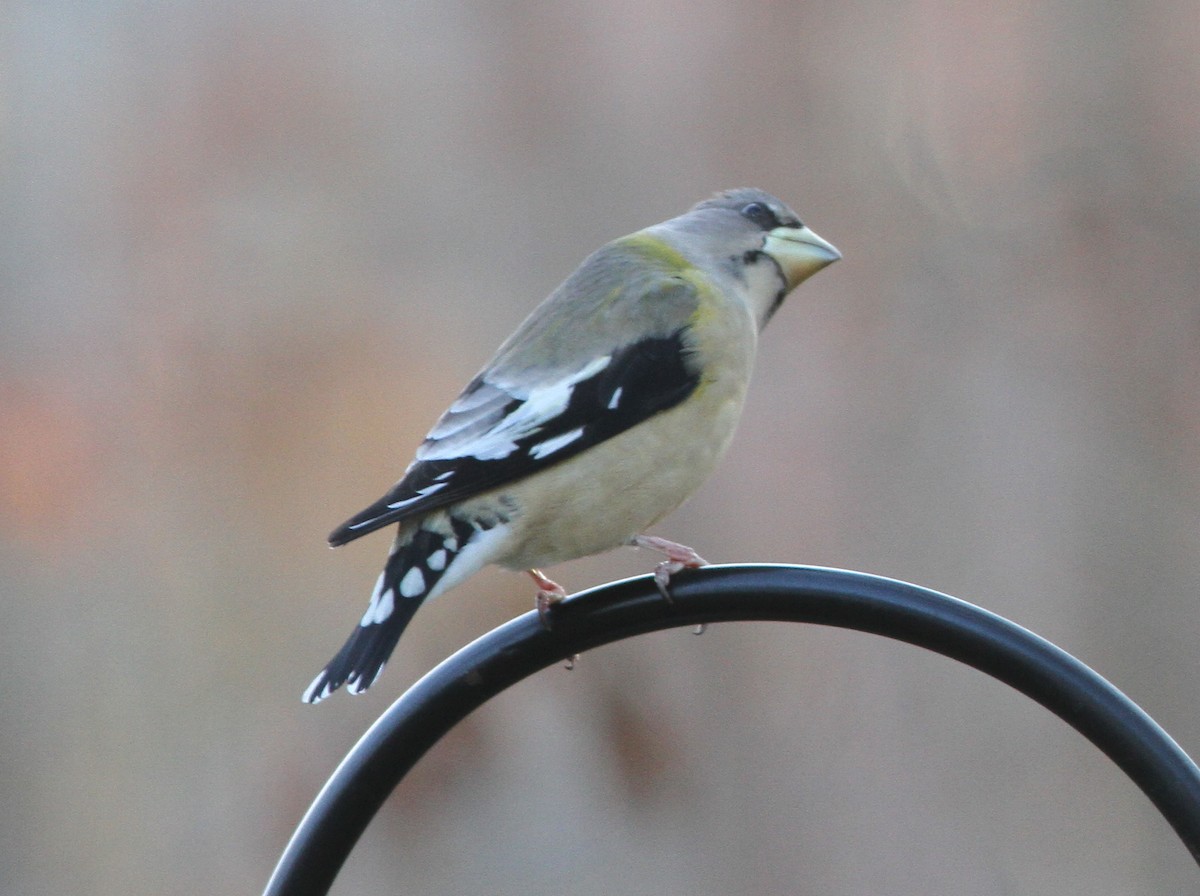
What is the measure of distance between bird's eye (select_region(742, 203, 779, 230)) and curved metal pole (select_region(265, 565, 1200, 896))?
105cm

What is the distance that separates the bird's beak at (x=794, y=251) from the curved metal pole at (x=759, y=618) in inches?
36.3

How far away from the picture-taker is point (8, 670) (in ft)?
14.6

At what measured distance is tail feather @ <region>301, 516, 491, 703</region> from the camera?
6.31ft

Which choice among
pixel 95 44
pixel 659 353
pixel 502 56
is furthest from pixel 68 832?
pixel 659 353

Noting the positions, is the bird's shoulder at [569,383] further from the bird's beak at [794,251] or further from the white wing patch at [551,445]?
the bird's beak at [794,251]

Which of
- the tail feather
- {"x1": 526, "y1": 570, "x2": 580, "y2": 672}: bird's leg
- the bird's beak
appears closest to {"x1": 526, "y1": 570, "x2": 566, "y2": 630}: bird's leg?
{"x1": 526, "y1": 570, "x2": 580, "y2": 672}: bird's leg

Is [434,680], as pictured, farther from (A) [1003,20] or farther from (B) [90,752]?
(A) [1003,20]

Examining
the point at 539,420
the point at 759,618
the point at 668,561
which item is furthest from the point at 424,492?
the point at 759,618

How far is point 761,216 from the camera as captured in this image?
9.01ft

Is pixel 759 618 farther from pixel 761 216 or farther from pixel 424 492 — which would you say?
pixel 761 216

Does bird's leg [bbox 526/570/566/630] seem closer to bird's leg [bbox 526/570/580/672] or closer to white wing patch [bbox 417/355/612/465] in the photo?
bird's leg [bbox 526/570/580/672]

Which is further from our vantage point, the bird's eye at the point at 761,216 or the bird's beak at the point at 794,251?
the bird's eye at the point at 761,216

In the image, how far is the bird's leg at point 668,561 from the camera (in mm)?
1811

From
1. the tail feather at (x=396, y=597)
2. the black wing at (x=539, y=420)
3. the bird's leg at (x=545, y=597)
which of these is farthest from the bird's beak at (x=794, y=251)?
the tail feather at (x=396, y=597)
